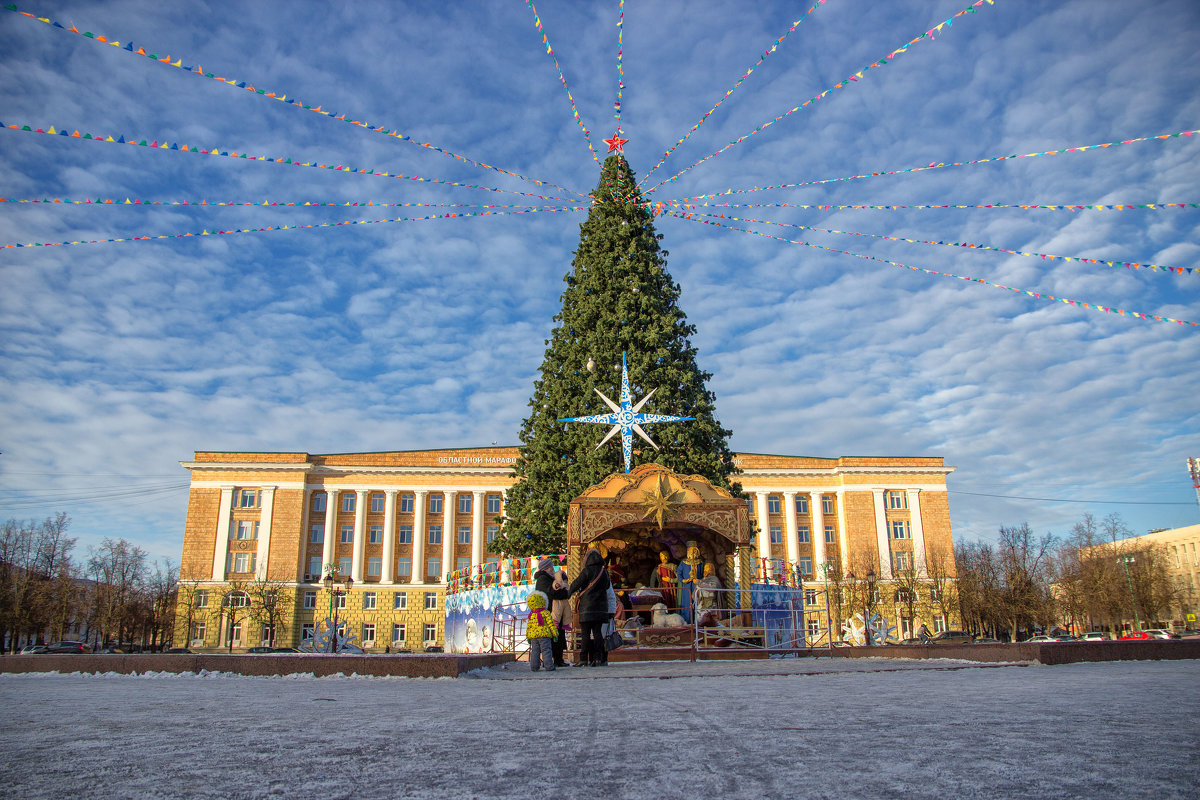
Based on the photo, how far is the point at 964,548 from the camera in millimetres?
54438

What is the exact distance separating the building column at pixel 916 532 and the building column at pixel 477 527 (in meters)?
32.4

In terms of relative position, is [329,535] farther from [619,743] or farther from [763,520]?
[619,743]

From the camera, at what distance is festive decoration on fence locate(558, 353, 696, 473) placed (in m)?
21.5

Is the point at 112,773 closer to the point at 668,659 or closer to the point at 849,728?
the point at 849,728

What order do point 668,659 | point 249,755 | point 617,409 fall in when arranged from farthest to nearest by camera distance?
point 617,409 < point 668,659 < point 249,755

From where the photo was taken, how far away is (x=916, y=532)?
61062 millimetres

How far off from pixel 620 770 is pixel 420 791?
80cm

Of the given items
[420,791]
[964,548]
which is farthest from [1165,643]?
[964,548]

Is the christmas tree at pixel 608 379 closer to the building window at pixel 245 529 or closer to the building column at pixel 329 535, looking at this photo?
the building column at pixel 329 535

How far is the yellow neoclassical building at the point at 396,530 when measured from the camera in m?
56.4

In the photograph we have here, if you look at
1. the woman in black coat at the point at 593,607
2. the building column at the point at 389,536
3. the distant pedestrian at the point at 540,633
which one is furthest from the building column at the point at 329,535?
the distant pedestrian at the point at 540,633

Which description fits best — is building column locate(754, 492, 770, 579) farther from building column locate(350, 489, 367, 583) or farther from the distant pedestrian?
the distant pedestrian

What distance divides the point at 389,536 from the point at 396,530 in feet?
2.98

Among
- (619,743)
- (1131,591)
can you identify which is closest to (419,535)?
(1131,591)
